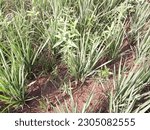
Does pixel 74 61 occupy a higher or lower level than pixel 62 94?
higher

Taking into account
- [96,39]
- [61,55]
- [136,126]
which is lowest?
[136,126]

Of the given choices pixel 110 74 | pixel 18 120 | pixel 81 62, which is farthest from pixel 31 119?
pixel 110 74

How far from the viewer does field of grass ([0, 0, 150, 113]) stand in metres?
2.04

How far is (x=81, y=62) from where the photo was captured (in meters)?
2.18

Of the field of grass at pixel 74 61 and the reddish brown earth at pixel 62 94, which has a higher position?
the field of grass at pixel 74 61

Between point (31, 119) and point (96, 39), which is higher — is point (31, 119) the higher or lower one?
the lower one

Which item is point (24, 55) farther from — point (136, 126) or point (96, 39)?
point (136, 126)

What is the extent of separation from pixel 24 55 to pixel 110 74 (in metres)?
0.69

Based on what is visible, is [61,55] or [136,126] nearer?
[136,126]

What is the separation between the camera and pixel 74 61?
7.11 feet

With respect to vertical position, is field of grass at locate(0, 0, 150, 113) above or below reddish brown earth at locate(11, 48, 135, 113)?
above

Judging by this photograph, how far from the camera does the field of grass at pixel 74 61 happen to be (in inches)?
80.1

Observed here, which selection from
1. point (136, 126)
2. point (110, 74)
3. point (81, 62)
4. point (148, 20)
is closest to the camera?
point (136, 126)

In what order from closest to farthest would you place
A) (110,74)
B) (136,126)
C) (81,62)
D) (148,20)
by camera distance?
(136,126) < (81,62) < (110,74) < (148,20)
